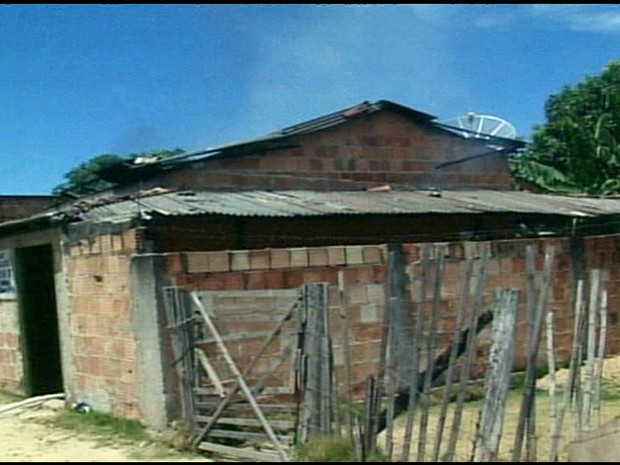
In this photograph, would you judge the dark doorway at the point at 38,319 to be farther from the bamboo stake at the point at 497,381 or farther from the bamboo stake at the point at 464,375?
the bamboo stake at the point at 497,381

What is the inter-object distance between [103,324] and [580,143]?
43.5 ft

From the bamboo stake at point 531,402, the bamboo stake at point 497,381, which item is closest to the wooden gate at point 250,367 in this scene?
the bamboo stake at point 497,381

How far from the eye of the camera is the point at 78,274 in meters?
10.2

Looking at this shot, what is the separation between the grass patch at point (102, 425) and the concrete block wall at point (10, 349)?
108 inches

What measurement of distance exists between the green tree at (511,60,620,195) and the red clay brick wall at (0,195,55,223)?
1027 centimetres

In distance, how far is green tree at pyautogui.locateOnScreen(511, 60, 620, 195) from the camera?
1953cm

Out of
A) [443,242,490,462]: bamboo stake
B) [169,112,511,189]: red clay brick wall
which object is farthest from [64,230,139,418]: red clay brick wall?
[443,242,490,462]: bamboo stake

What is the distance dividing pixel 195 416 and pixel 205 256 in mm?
1773

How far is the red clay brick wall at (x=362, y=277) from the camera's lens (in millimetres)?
8961

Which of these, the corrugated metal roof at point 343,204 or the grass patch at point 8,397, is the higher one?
the corrugated metal roof at point 343,204

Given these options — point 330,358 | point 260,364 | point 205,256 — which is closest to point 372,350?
point 260,364

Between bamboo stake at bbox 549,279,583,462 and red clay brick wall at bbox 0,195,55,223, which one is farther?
red clay brick wall at bbox 0,195,55,223

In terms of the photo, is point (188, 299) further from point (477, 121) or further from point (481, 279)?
point (477, 121)

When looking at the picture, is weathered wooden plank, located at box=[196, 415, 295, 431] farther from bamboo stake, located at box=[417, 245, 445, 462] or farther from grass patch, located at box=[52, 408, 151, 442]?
bamboo stake, located at box=[417, 245, 445, 462]
